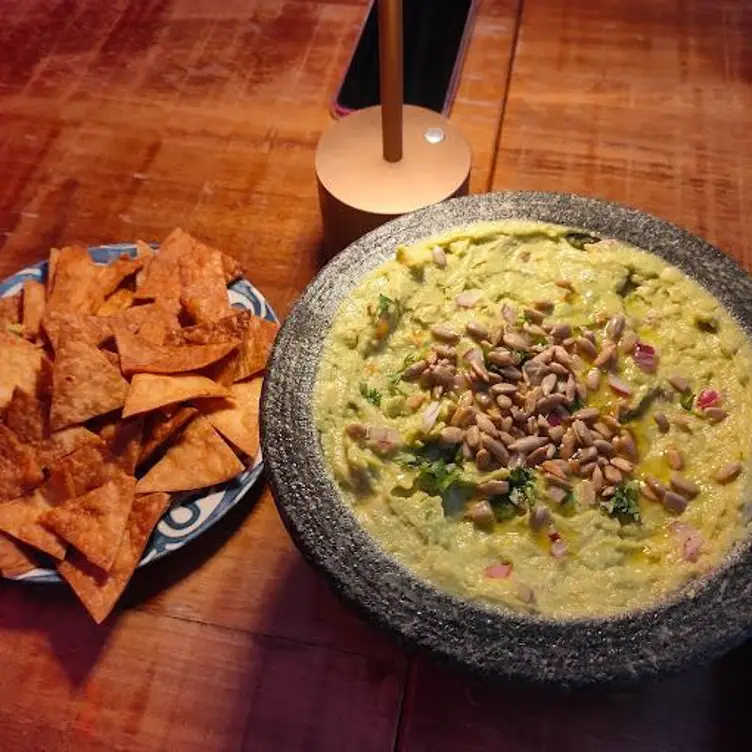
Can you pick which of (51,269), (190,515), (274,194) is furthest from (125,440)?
(274,194)

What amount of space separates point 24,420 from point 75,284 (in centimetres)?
30

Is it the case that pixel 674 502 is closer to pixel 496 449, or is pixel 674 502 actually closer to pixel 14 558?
pixel 496 449

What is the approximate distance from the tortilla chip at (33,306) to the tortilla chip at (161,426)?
322 millimetres

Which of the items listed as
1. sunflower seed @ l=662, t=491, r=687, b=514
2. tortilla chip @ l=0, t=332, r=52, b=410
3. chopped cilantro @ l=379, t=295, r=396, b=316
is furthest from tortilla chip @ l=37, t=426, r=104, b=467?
sunflower seed @ l=662, t=491, r=687, b=514

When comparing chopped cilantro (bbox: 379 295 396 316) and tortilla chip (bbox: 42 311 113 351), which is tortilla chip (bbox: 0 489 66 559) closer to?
tortilla chip (bbox: 42 311 113 351)

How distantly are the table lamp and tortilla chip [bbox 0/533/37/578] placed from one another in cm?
77

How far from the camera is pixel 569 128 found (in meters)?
1.88

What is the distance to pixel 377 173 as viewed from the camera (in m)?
1.57

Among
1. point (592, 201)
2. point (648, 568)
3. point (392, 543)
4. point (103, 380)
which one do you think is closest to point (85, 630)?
point (103, 380)

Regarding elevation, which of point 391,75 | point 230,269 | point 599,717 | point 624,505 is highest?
point 391,75

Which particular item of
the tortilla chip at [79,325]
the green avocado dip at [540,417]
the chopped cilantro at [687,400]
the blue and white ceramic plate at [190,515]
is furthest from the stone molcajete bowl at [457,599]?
the tortilla chip at [79,325]

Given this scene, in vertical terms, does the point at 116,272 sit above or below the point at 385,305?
below

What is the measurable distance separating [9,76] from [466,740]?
182cm

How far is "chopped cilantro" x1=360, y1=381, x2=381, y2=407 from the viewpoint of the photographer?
1.12 m
